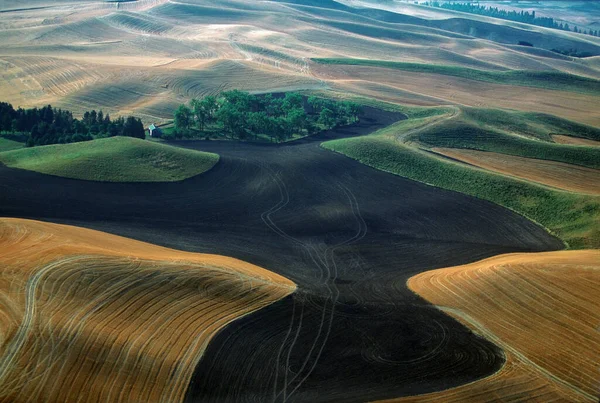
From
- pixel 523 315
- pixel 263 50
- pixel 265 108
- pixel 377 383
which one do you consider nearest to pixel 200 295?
pixel 377 383

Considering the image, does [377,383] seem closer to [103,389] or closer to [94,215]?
[103,389]

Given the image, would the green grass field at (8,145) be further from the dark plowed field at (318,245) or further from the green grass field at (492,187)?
the green grass field at (492,187)

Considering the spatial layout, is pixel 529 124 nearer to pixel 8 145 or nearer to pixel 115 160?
pixel 115 160

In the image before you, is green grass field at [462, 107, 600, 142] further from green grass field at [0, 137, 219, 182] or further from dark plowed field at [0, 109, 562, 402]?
green grass field at [0, 137, 219, 182]

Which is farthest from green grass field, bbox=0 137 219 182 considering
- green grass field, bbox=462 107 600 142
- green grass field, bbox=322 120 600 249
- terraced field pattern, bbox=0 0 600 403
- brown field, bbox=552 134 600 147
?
brown field, bbox=552 134 600 147

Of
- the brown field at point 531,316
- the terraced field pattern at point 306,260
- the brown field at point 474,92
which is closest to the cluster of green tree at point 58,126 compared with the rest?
the terraced field pattern at point 306,260

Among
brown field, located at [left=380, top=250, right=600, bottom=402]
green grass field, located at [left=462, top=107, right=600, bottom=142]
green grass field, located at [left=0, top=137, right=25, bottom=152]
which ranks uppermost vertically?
green grass field, located at [left=462, top=107, right=600, bottom=142]
